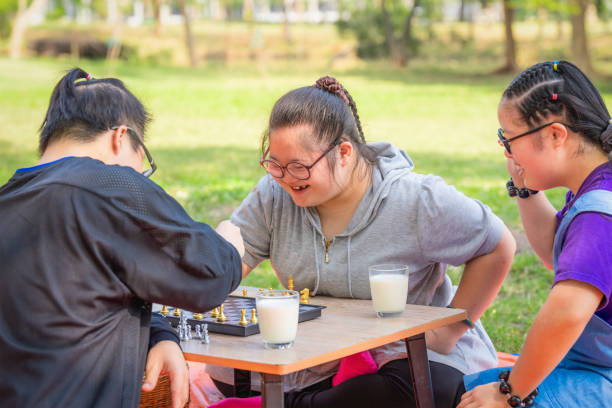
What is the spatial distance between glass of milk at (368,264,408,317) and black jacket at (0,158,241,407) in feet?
2.53

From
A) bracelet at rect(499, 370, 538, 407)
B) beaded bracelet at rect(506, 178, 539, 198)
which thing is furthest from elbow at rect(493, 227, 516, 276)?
bracelet at rect(499, 370, 538, 407)

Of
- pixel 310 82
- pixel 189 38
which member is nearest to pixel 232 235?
pixel 310 82

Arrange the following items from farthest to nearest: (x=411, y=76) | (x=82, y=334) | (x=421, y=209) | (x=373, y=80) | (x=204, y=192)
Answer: (x=411, y=76) < (x=373, y=80) < (x=204, y=192) < (x=421, y=209) < (x=82, y=334)

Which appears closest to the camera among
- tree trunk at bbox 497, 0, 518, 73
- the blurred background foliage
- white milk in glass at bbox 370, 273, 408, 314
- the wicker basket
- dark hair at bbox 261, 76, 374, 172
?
white milk in glass at bbox 370, 273, 408, 314

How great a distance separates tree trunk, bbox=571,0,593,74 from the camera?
21.3 m

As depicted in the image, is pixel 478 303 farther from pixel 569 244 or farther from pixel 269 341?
pixel 269 341

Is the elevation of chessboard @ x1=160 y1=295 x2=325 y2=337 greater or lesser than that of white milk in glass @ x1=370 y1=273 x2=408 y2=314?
lesser

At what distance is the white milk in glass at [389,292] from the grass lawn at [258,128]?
1.15m

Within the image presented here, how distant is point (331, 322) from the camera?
2646 mm

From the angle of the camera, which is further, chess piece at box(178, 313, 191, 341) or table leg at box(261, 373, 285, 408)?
chess piece at box(178, 313, 191, 341)

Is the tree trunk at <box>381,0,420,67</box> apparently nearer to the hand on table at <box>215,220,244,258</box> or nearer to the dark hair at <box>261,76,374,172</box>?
the dark hair at <box>261,76,374,172</box>

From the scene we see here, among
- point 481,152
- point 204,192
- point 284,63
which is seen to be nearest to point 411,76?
point 284,63

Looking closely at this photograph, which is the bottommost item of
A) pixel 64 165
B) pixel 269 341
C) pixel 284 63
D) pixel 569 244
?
pixel 284 63

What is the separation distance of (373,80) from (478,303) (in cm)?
2314
